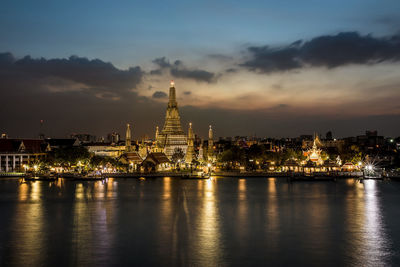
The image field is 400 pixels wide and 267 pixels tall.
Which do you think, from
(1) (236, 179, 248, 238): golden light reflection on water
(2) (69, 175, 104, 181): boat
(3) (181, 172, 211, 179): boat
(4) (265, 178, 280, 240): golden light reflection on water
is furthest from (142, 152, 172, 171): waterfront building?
(4) (265, 178, 280, 240): golden light reflection on water

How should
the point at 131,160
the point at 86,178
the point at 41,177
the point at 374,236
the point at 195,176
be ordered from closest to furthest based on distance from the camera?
the point at 374,236 < the point at 86,178 < the point at 41,177 < the point at 195,176 < the point at 131,160

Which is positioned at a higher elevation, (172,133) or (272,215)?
(172,133)

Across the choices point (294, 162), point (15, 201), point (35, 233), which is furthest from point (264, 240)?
point (294, 162)

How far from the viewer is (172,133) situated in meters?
98.4

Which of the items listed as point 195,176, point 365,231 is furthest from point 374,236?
point 195,176

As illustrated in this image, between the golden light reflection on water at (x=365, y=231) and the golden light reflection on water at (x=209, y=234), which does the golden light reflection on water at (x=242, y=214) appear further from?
the golden light reflection on water at (x=365, y=231)

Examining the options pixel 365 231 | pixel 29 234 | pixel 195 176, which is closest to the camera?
pixel 29 234

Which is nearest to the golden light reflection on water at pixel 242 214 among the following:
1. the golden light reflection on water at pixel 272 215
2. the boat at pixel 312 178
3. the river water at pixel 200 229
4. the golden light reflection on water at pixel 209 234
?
the river water at pixel 200 229

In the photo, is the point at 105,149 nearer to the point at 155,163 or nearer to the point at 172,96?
the point at 172,96

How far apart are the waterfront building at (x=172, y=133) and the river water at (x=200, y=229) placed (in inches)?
1950

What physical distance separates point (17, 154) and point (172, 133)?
29.1 meters

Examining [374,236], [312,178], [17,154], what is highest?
[17,154]

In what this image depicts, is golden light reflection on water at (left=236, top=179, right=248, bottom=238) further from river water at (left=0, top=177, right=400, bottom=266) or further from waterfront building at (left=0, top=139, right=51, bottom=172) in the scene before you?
waterfront building at (left=0, top=139, right=51, bottom=172)

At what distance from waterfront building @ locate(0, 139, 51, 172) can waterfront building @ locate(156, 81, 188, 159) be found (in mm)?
22329
